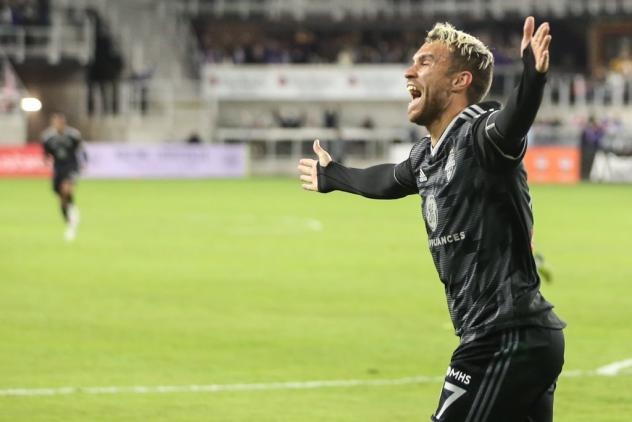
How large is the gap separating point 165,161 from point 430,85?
154 feet

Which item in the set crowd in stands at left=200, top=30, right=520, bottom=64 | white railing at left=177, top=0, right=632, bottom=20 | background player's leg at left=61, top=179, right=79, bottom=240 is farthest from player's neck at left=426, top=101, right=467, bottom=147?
white railing at left=177, top=0, right=632, bottom=20

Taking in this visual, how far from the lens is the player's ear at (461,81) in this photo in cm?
556

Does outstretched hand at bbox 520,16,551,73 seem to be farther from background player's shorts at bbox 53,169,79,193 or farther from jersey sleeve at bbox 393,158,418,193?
background player's shorts at bbox 53,169,79,193

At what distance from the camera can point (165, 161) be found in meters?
52.0

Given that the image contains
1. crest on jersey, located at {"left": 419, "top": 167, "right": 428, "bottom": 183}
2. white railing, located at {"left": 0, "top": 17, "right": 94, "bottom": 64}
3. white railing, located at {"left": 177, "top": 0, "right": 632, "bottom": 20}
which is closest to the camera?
crest on jersey, located at {"left": 419, "top": 167, "right": 428, "bottom": 183}

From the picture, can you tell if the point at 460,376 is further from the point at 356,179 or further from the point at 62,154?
the point at 62,154

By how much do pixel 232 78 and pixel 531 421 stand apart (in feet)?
170

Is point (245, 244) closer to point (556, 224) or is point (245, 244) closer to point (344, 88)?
point (556, 224)

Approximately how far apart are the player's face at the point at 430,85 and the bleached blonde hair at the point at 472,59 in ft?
0.11

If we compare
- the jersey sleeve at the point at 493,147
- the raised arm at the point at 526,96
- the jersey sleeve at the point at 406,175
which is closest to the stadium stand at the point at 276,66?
the jersey sleeve at the point at 406,175

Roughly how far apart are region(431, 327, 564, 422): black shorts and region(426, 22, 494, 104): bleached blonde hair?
1.00 meters

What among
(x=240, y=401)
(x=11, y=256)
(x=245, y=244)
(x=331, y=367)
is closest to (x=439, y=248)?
(x=240, y=401)

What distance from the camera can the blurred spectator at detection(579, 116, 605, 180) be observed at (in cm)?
4797

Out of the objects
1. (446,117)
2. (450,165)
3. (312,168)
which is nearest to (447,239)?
(450,165)
